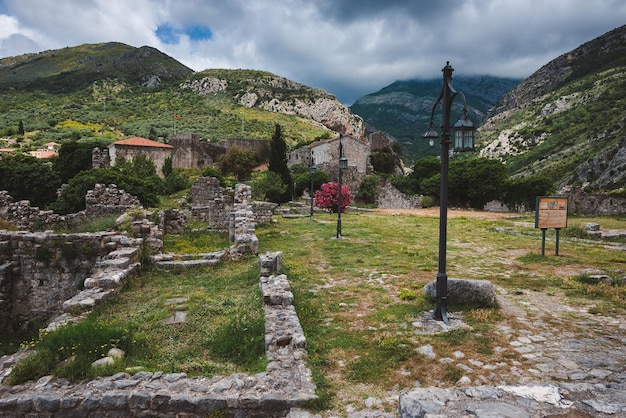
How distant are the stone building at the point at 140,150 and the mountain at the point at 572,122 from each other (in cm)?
5094

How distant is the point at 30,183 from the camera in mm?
27250

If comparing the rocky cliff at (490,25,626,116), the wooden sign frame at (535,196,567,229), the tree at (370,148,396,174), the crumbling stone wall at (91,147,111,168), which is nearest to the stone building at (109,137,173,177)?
the crumbling stone wall at (91,147,111,168)

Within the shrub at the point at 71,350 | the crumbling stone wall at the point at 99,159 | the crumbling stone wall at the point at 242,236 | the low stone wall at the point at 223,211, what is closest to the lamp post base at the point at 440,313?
the shrub at the point at 71,350

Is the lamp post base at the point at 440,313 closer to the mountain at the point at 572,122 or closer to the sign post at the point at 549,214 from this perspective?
the sign post at the point at 549,214

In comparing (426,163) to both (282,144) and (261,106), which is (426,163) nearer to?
(282,144)

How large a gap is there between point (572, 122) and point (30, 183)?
10019cm

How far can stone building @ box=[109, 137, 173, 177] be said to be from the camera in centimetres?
4606

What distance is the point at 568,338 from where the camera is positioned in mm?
5340

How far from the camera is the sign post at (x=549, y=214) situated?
11719 millimetres

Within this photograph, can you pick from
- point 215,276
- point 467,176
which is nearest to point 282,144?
point 467,176

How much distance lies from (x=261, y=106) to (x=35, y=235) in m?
98.5

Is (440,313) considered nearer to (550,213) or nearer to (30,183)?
(550,213)

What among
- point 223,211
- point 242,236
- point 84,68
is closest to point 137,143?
point 223,211

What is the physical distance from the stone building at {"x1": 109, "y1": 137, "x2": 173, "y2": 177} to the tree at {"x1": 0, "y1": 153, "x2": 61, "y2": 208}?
1667cm
